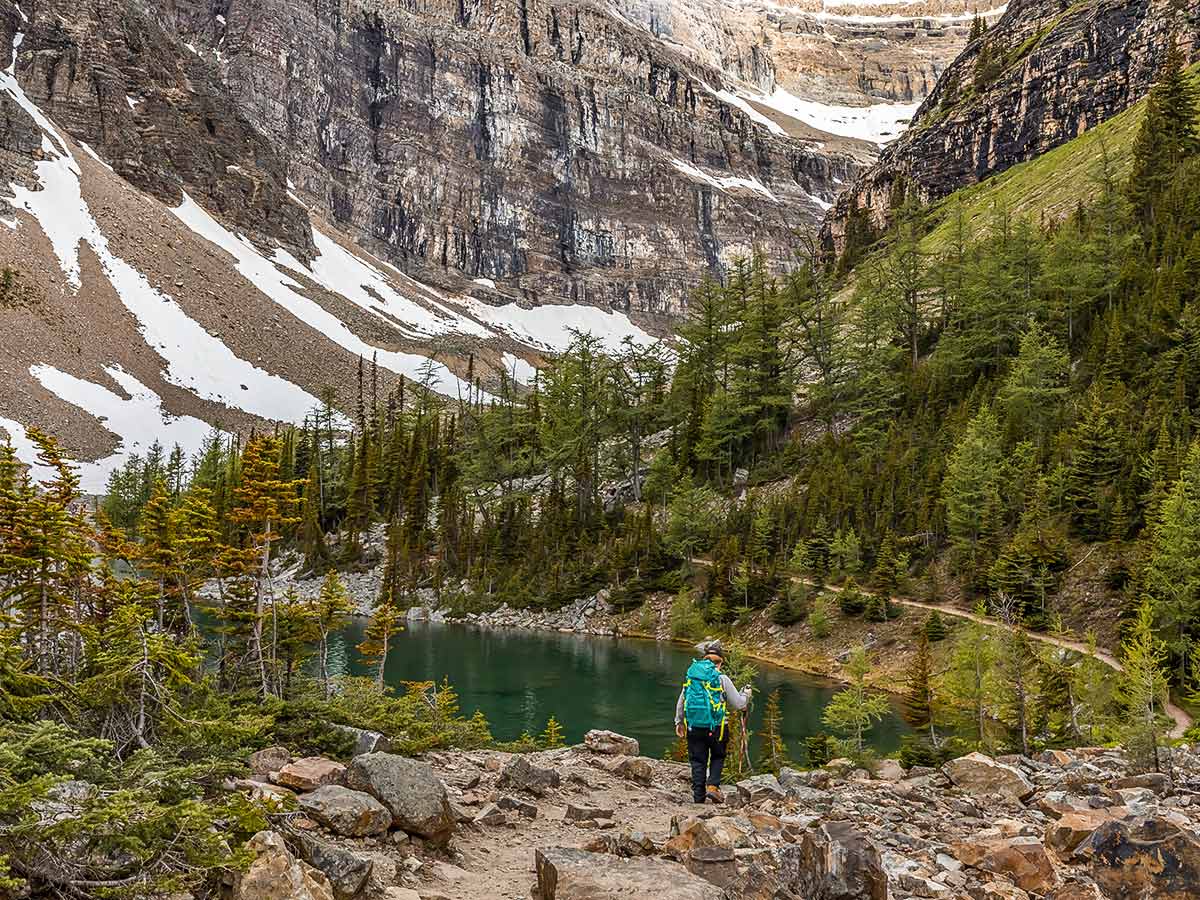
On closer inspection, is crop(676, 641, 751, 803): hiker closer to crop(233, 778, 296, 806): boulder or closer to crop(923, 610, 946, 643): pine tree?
crop(233, 778, 296, 806): boulder

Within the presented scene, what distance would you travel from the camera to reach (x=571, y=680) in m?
36.5

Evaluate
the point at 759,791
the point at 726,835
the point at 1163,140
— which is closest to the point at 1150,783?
the point at 759,791

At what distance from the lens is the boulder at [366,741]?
1152cm

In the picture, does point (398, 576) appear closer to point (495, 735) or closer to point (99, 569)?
point (495, 735)

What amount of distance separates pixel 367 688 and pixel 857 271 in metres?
79.2

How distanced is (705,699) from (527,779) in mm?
2966

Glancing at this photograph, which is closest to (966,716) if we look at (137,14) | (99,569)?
(99,569)

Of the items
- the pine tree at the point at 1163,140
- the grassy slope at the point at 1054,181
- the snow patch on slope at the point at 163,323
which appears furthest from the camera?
the snow patch on slope at the point at 163,323

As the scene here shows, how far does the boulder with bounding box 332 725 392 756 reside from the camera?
11.5 metres

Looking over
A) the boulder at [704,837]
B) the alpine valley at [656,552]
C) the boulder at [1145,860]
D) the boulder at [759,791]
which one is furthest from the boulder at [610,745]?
the boulder at [1145,860]

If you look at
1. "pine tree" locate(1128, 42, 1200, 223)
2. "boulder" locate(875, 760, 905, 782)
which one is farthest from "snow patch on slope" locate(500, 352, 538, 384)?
"boulder" locate(875, 760, 905, 782)

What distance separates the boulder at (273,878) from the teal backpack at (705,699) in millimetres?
5834

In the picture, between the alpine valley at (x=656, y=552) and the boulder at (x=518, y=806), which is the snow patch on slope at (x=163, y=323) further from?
the boulder at (x=518, y=806)

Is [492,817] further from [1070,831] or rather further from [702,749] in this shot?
[1070,831]
